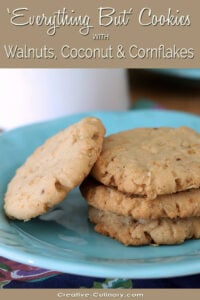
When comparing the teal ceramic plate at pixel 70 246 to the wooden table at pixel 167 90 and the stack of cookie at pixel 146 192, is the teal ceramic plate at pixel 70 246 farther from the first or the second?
the wooden table at pixel 167 90

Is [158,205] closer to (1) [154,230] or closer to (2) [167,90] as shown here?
(1) [154,230]

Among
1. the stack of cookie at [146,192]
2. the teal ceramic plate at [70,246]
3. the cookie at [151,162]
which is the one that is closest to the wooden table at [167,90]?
the teal ceramic plate at [70,246]

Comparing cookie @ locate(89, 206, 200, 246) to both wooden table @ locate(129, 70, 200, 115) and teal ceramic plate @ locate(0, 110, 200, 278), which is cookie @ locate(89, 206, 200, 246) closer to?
teal ceramic plate @ locate(0, 110, 200, 278)

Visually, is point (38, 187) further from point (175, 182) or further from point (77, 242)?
point (175, 182)

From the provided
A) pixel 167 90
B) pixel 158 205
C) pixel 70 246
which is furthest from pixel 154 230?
pixel 167 90

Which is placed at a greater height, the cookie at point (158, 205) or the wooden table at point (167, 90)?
the wooden table at point (167, 90)

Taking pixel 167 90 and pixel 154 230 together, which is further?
pixel 167 90
